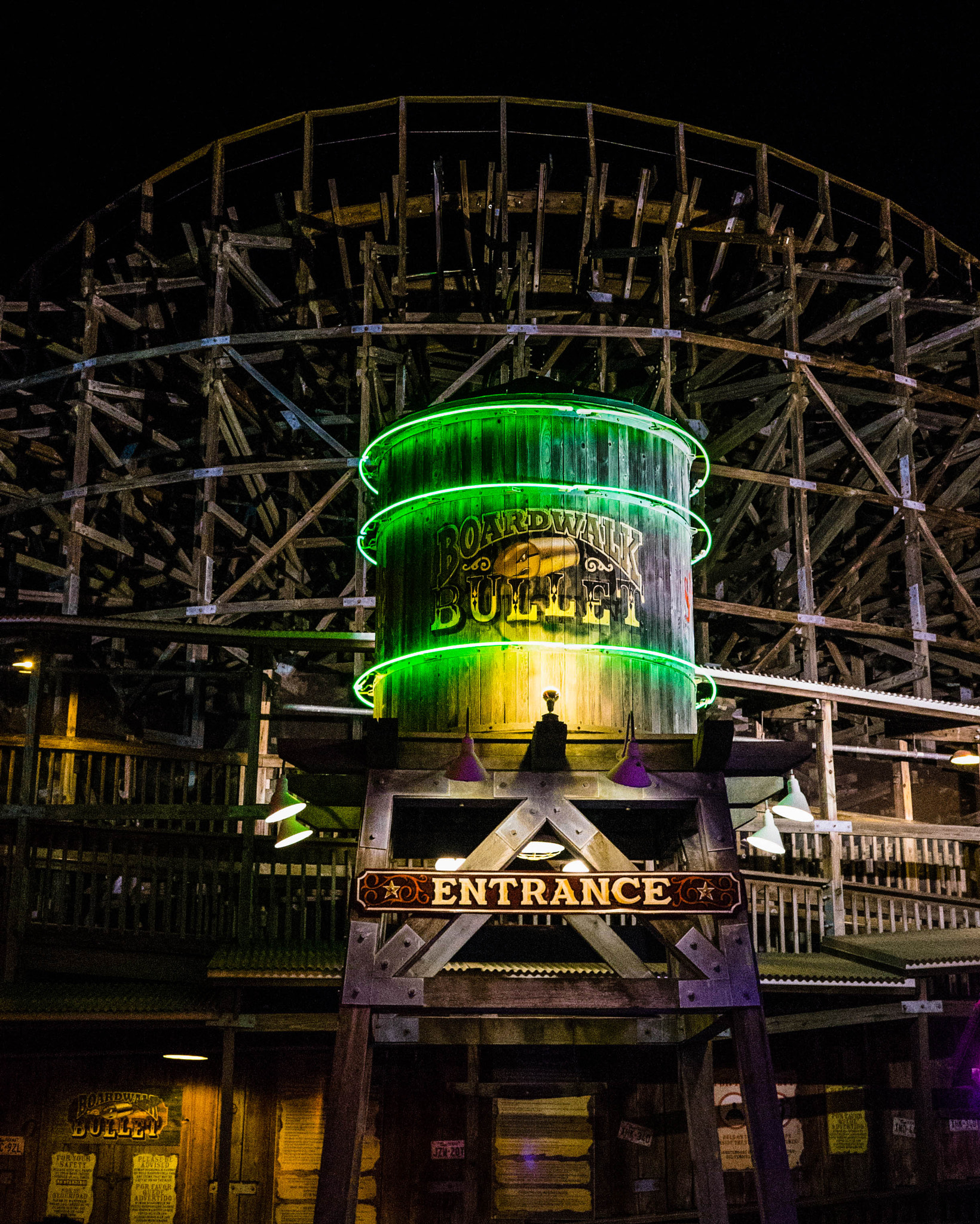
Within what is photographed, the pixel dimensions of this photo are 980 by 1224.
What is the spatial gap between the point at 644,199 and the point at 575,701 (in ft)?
45.0

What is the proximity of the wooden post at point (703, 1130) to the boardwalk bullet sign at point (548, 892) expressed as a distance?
276 cm

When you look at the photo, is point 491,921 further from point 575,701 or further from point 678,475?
point 678,475

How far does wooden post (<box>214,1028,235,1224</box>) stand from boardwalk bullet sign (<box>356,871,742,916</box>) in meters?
4.80

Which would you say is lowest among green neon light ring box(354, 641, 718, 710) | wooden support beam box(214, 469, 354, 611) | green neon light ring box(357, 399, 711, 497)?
green neon light ring box(354, 641, 718, 710)

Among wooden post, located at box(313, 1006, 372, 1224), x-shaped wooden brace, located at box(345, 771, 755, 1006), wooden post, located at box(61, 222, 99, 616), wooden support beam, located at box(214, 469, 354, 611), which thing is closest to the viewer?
wooden post, located at box(313, 1006, 372, 1224)

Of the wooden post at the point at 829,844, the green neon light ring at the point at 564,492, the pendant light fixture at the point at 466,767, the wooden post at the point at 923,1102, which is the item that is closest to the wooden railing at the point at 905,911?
the wooden post at the point at 829,844

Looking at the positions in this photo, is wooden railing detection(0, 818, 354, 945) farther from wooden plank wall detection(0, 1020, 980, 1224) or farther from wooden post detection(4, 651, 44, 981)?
Result: wooden plank wall detection(0, 1020, 980, 1224)

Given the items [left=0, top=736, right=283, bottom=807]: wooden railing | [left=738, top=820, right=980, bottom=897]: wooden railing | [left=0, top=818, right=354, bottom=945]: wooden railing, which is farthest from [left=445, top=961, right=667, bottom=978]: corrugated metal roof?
[left=738, top=820, right=980, bottom=897]: wooden railing

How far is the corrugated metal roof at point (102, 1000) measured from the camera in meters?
11.7

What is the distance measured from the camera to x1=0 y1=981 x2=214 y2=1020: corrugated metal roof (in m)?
11.7

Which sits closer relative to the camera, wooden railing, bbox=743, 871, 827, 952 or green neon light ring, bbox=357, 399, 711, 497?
green neon light ring, bbox=357, 399, 711, 497

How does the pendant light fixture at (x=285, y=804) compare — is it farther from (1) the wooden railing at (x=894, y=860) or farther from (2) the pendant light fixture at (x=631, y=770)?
(1) the wooden railing at (x=894, y=860)

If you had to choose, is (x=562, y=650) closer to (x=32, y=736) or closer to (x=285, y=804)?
(x=285, y=804)

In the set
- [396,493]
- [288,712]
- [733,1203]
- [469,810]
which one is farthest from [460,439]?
[733,1203]
